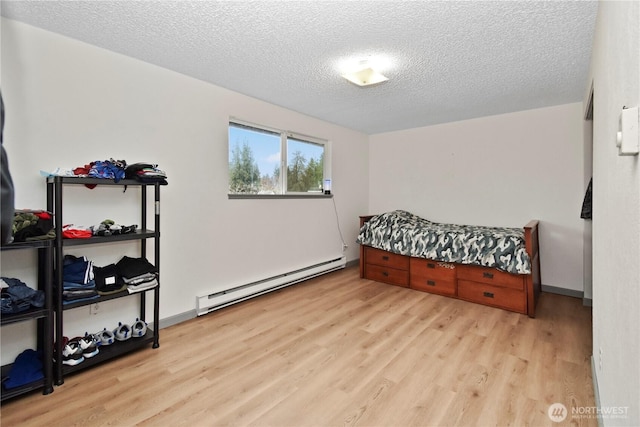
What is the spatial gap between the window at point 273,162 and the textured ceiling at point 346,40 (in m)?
0.55

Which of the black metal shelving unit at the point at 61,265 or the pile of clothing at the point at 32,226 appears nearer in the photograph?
the pile of clothing at the point at 32,226

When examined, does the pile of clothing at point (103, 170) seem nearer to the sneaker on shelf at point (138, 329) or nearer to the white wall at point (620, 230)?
the sneaker on shelf at point (138, 329)

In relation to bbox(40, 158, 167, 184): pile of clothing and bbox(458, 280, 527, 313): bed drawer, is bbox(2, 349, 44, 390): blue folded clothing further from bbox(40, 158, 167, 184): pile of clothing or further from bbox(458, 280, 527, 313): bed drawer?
bbox(458, 280, 527, 313): bed drawer

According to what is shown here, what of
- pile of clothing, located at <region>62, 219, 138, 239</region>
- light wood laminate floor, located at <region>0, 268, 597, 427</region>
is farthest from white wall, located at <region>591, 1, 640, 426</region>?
pile of clothing, located at <region>62, 219, 138, 239</region>

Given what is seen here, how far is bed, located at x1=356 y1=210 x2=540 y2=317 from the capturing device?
3041 mm

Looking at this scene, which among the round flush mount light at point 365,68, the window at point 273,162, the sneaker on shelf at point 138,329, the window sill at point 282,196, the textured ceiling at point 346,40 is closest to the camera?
the textured ceiling at point 346,40

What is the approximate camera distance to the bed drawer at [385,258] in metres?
3.90

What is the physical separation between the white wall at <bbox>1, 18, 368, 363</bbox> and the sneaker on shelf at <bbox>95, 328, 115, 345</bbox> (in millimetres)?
149

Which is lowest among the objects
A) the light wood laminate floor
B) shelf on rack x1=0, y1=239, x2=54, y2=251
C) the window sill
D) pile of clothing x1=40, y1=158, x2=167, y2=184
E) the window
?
the light wood laminate floor

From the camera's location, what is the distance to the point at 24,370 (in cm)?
181

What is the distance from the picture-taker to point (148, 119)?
254 cm

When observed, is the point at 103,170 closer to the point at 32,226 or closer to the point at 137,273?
the point at 32,226

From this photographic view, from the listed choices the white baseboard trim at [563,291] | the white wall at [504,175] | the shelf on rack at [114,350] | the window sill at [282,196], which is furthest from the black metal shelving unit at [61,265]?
the white baseboard trim at [563,291]

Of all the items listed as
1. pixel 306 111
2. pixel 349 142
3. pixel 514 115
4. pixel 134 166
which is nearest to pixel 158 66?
pixel 134 166
